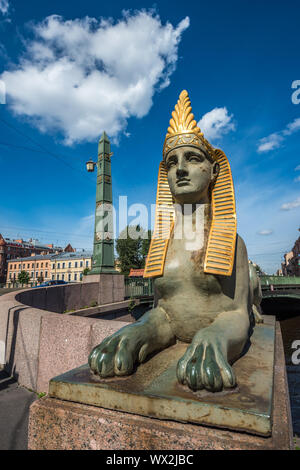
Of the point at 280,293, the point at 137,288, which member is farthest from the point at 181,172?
the point at 280,293

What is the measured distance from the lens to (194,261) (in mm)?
2041

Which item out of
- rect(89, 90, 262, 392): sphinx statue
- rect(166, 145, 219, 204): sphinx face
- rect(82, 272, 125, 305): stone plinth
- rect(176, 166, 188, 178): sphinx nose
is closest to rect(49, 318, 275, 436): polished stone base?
rect(89, 90, 262, 392): sphinx statue

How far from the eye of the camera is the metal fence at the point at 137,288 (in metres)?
14.6

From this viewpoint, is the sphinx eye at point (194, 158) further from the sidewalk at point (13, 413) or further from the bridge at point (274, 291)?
the bridge at point (274, 291)

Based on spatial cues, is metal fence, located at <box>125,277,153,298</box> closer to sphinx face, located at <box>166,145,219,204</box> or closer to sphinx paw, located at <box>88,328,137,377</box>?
sphinx face, located at <box>166,145,219,204</box>

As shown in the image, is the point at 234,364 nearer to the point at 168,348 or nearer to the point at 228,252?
the point at 168,348

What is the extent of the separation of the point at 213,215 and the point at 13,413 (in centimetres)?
288

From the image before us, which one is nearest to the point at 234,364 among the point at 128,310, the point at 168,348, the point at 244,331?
the point at 244,331

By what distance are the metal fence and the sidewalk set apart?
10.8 meters

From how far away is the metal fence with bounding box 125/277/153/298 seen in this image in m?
14.6

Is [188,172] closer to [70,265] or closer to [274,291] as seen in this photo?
[274,291]
